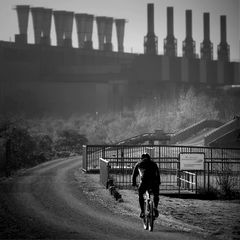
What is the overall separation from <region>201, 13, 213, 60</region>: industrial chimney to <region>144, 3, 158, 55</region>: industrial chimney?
903cm

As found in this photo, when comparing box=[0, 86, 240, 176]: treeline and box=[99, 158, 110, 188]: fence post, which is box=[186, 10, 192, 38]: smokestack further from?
box=[99, 158, 110, 188]: fence post

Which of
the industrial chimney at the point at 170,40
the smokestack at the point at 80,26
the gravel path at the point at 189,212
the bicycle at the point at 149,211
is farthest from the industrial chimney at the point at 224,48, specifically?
the bicycle at the point at 149,211

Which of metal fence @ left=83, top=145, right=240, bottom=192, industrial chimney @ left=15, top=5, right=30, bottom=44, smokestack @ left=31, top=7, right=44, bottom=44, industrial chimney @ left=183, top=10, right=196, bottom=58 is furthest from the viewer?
smokestack @ left=31, top=7, right=44, bottom=44

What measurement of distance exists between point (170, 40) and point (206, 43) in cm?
700

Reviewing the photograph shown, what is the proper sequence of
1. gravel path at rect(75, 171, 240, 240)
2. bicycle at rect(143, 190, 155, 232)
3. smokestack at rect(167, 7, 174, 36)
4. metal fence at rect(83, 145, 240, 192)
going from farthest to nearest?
smokestack at rect(167, 7, 174, 36) < metal fence at rect(83, 145, 240, 192) < gravel path at rect(75, 171, 240, 240) < bicycle at rect(143, 190, 155, 232)

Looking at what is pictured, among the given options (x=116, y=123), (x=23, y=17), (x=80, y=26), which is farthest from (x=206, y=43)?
(x=23, y=17)

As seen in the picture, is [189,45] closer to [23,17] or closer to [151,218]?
[23,17]

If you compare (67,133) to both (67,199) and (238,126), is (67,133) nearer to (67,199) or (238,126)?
(238,126)

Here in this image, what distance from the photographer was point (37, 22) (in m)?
108

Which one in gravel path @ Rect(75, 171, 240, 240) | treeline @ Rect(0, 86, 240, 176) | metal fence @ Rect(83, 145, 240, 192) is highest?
treeline @ Rect(0, 86, 240, 176)

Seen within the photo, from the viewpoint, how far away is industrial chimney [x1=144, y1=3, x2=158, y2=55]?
3967 inches

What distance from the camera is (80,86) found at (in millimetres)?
94000

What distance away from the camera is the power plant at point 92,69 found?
92.8m

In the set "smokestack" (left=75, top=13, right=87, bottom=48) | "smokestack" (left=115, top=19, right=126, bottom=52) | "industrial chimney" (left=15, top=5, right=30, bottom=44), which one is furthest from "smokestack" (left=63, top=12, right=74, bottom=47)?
"smokestack" (left=115, top=19, right=126, bottom=52)
